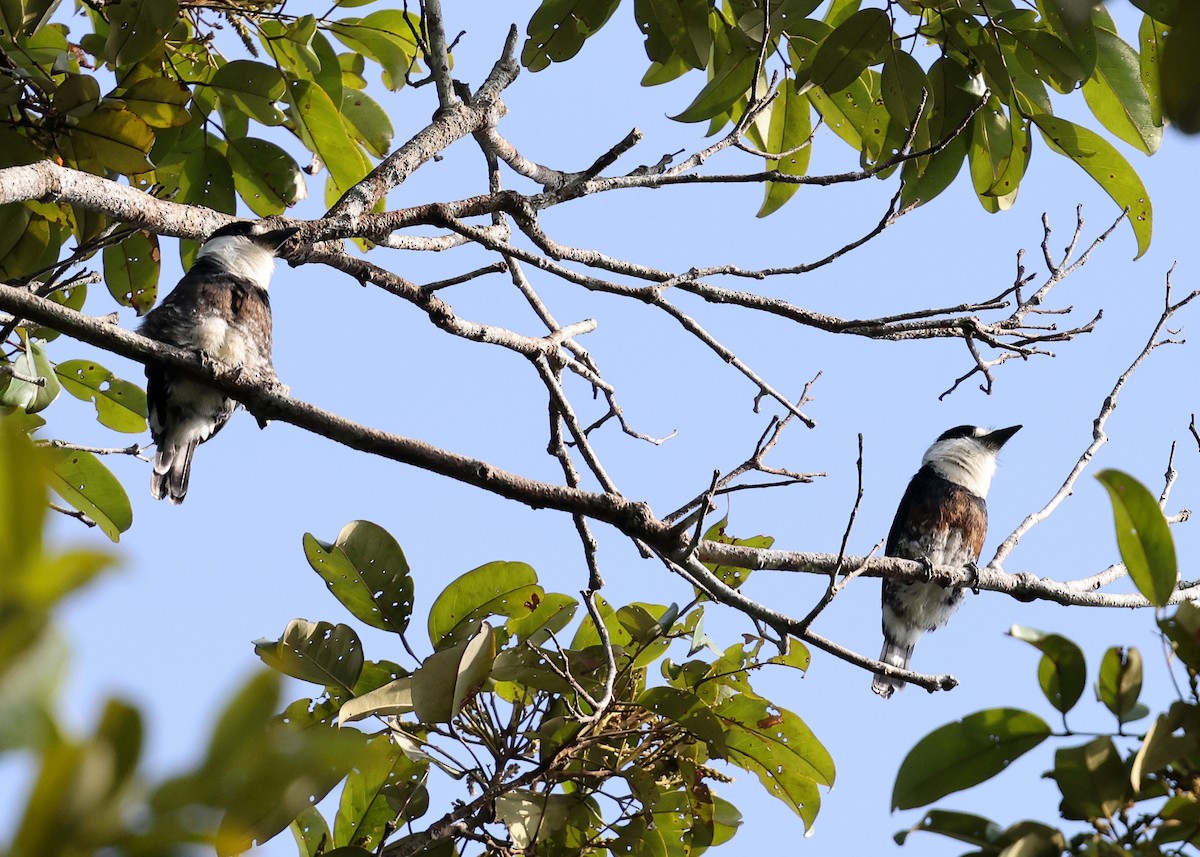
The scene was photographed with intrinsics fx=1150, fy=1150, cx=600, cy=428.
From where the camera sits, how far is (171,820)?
0.47 meters

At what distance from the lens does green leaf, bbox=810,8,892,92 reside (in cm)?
262

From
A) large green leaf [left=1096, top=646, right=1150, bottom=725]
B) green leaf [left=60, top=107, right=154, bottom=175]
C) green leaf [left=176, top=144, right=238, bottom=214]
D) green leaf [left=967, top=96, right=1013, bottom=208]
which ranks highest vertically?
green leaf [left=176, top=144, right=238, bottom=214]

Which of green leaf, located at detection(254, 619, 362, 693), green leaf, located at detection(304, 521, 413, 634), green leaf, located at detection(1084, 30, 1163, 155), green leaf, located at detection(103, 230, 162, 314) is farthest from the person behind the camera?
green leaf, located at detection(103, 230, 162, 314)

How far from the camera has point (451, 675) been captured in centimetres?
207

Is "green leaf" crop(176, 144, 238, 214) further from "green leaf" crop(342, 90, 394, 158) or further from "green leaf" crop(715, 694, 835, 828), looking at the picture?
"green leaf" crop(715, 694, 835, 828)

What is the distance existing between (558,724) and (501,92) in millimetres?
1695

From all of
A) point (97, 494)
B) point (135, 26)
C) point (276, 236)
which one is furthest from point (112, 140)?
point (97, 494)

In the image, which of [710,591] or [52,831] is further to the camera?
[710,591]

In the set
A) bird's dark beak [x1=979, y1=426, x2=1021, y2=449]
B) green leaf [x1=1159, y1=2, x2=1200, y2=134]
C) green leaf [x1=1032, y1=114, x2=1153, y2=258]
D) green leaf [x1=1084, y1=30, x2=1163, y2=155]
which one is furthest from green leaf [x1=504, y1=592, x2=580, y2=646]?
bird's dark beak [x1=979, y1=426, x2=1021, y2=449]

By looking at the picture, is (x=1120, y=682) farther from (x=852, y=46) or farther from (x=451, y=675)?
(x=852, y=46)

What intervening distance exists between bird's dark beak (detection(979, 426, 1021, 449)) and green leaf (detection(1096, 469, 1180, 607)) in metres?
5.15

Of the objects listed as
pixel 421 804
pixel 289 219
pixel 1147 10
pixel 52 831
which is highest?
pixel 289 219

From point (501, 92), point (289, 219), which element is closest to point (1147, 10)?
point (501, 92)

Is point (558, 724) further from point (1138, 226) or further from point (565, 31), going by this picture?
point (1138, 226)
